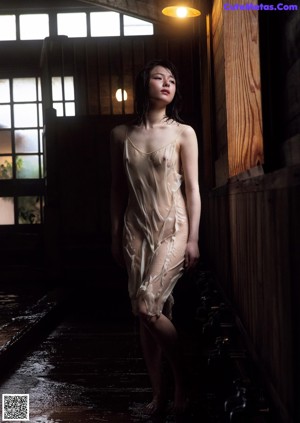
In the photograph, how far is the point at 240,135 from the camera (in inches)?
187

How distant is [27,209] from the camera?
13812mm

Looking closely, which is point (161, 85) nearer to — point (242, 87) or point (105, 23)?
point (242, 87)

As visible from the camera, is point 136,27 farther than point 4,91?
No

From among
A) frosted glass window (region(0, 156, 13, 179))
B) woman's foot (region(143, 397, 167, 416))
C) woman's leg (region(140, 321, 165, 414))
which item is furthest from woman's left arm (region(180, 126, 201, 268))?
frosted glass window (region(0, 156, 13, 179))

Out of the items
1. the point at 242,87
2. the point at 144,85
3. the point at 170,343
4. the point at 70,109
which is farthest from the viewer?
the point at 70,109

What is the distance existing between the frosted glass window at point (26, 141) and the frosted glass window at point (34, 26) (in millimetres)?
2017

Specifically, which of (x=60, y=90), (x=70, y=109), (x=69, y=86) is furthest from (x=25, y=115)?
(x=70, y=109)

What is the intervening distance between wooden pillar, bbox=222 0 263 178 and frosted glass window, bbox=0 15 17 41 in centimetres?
916

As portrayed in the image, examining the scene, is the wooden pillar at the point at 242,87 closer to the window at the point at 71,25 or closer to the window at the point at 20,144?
the window at the point at 71,25

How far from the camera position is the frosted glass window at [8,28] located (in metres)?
13.6

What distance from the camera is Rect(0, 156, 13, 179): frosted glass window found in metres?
13.8

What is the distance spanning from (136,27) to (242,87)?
9.32 m

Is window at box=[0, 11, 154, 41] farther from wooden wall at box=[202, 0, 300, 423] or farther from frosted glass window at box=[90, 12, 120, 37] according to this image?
wooden wall at box=[202, 0, 300, 423]

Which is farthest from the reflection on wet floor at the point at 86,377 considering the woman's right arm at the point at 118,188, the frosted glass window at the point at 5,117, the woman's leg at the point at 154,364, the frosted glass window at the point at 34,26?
A: the frosted glass window at the point at 34,26
